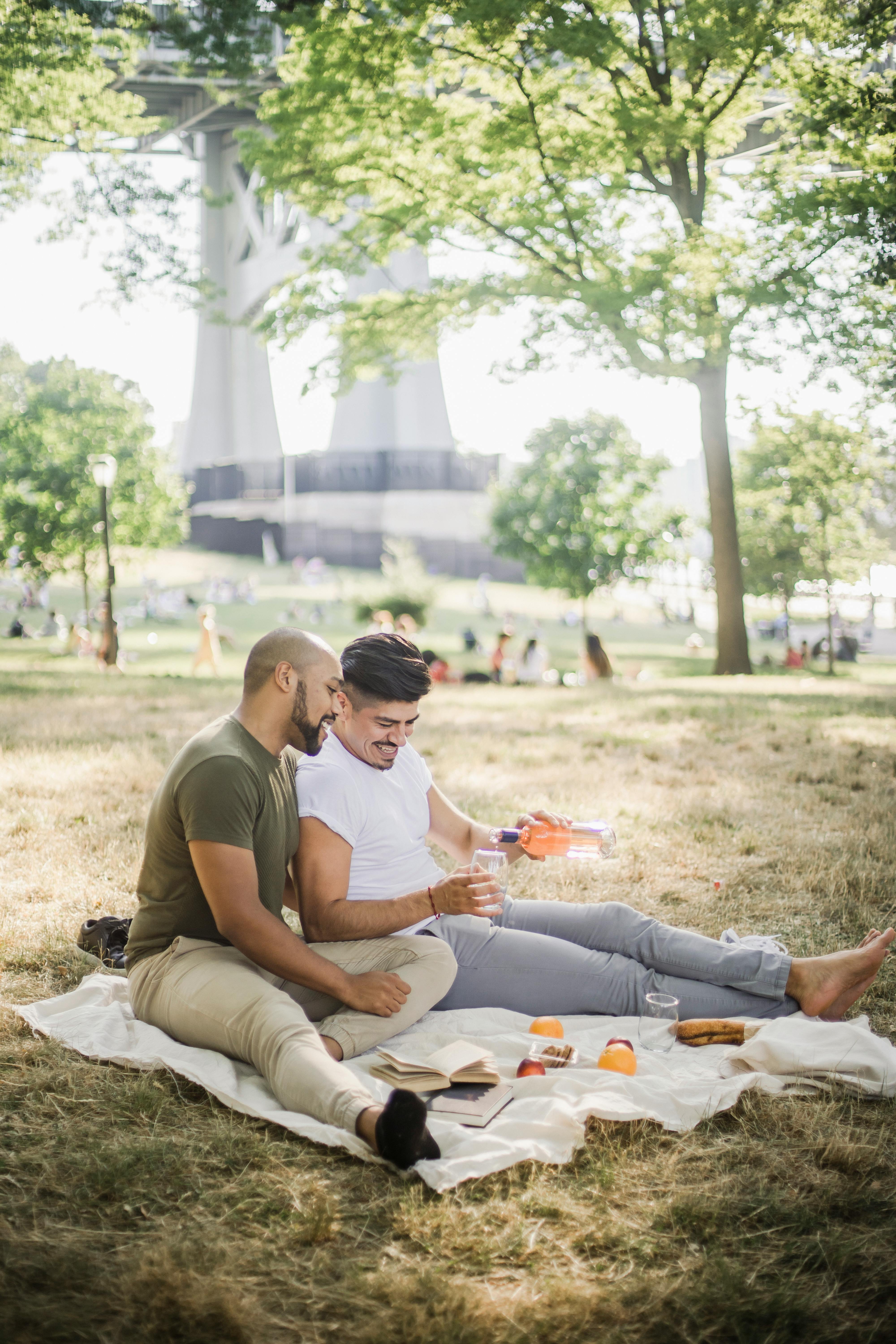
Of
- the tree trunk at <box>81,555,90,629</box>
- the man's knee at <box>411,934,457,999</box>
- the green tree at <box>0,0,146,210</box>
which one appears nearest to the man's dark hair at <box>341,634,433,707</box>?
the man's knee at <box>411,934,457,999</box>

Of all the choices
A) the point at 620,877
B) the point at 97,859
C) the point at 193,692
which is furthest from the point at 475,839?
the point at 193,692

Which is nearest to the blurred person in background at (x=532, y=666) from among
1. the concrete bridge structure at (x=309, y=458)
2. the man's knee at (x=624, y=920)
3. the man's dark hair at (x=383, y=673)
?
the man's knee at (x=624, y=920)

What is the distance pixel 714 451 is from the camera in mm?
17406

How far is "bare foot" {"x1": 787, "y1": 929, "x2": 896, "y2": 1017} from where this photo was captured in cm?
360

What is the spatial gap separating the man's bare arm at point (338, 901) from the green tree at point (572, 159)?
13036 millimetres

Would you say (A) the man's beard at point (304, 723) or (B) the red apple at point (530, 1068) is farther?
(A) the man's beard at point (304, 723)

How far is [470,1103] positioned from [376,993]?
48 cm

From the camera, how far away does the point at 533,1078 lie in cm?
315

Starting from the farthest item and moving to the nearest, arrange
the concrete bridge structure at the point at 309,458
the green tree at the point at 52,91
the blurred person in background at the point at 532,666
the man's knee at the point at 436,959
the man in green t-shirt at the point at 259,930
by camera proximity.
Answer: the concrete bridge structure at the point at 309,458
the blurred person in background at the point at 532,666
the green tree at the point at 52,91
the man's knee at the point at 436,959
the man in green t-shirt at the point at 259,930

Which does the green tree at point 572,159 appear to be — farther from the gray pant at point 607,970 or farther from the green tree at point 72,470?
the green tree at point 72,470

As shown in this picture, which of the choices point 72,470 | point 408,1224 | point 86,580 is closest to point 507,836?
point 408,1224

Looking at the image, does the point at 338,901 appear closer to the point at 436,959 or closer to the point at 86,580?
the point at 436,959

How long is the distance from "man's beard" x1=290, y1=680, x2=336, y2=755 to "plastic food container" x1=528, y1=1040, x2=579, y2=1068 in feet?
4.02

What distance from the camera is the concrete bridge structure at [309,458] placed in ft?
167
